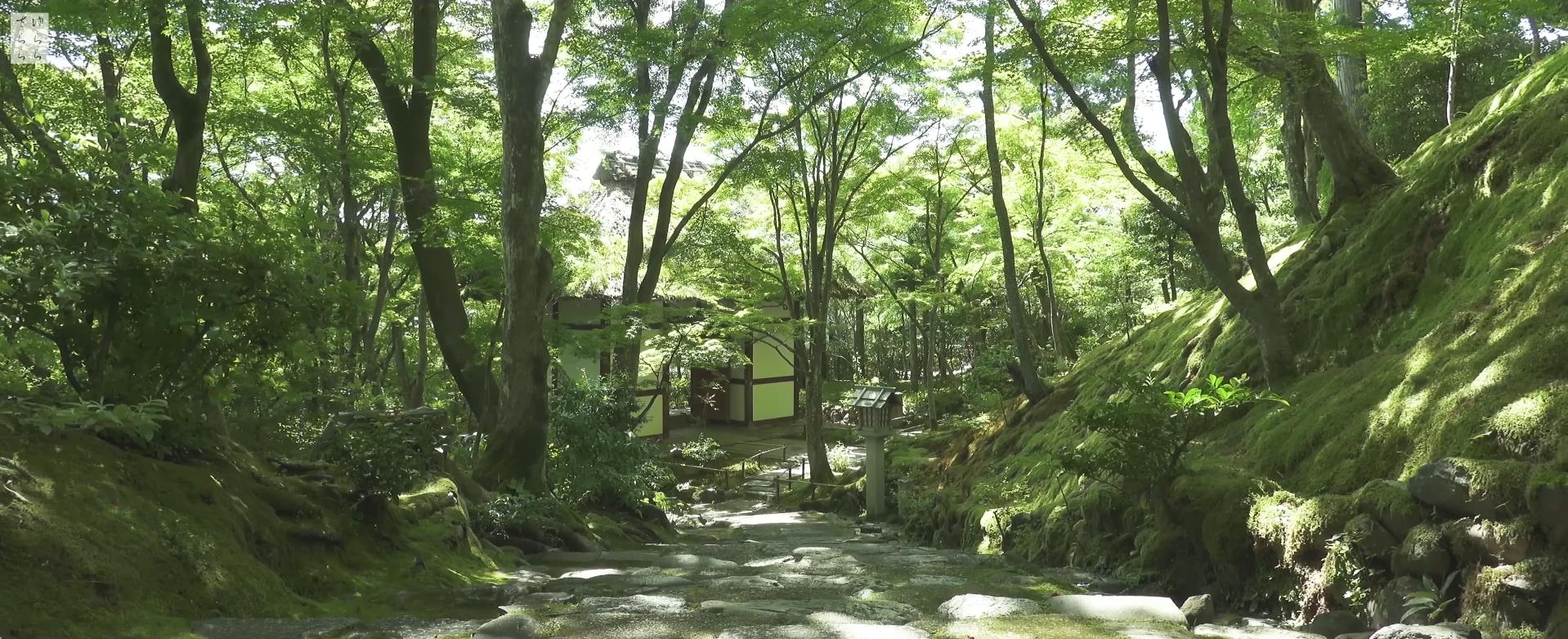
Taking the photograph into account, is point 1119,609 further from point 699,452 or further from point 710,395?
point 710,395

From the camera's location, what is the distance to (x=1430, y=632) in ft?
11.9

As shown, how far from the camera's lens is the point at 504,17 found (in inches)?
341

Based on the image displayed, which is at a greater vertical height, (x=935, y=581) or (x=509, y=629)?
(x=509, y=629)

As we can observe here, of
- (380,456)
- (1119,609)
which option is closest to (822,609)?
(1119,609)

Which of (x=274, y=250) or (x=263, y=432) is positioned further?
(x=263, y=432)

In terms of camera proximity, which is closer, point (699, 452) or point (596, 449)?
point (596, 449)

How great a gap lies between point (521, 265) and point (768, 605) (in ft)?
16.0

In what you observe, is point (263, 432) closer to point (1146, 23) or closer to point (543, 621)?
point (543, 621)

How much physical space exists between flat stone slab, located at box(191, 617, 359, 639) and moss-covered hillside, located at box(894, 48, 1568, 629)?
4638 millimetres

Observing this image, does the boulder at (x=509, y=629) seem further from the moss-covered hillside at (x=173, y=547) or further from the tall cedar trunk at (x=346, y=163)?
the tall cedar trunk at (x=346, y=163)

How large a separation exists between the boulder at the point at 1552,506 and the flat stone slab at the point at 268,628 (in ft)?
16.0

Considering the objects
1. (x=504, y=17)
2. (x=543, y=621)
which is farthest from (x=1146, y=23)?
(x=543, y=621)

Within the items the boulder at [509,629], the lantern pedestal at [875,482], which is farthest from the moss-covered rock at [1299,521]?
the lantern pedestal at [875,482]

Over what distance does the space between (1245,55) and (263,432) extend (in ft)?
32.3
